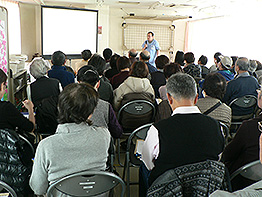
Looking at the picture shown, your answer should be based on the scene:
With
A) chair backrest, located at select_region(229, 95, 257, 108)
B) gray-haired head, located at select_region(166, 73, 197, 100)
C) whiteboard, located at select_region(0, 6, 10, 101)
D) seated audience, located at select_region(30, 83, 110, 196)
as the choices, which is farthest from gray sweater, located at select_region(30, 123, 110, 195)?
whiteboard, located at select_region(0, 6, 10, 101)

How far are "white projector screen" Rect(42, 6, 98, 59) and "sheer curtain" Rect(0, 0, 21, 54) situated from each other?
656 mm

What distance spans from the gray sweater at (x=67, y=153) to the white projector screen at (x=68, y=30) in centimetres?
618

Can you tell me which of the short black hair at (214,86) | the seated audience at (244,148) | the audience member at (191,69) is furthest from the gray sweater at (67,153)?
the audience member at (191,69)

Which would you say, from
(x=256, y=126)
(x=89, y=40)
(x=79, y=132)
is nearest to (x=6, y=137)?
(x=79, y=132)

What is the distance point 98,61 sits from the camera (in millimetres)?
3469

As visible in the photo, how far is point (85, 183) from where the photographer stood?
49.3 inches

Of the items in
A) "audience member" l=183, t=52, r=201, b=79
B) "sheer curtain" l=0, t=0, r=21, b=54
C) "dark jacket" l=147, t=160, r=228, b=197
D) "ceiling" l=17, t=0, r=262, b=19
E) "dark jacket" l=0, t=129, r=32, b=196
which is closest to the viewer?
"dark jacket" l=147, t=160, r=228, b=197

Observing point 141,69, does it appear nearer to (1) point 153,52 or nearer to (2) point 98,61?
(2) point 98,61

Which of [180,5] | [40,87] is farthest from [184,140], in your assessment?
[180,5]

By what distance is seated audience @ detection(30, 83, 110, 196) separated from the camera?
1.30 meters

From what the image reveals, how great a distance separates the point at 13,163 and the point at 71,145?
61 cm

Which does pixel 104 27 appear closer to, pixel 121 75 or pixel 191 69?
pixel 191 69

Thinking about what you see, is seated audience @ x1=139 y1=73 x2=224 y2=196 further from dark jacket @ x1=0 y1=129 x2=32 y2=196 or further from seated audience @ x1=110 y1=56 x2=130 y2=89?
seated audience @ x1=110 y1=56 x2=130 y2=89

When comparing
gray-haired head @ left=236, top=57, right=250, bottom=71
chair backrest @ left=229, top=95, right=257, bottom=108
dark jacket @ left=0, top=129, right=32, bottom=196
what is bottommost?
dark jacket @ left=0, top=129, right=32, bottom=196
